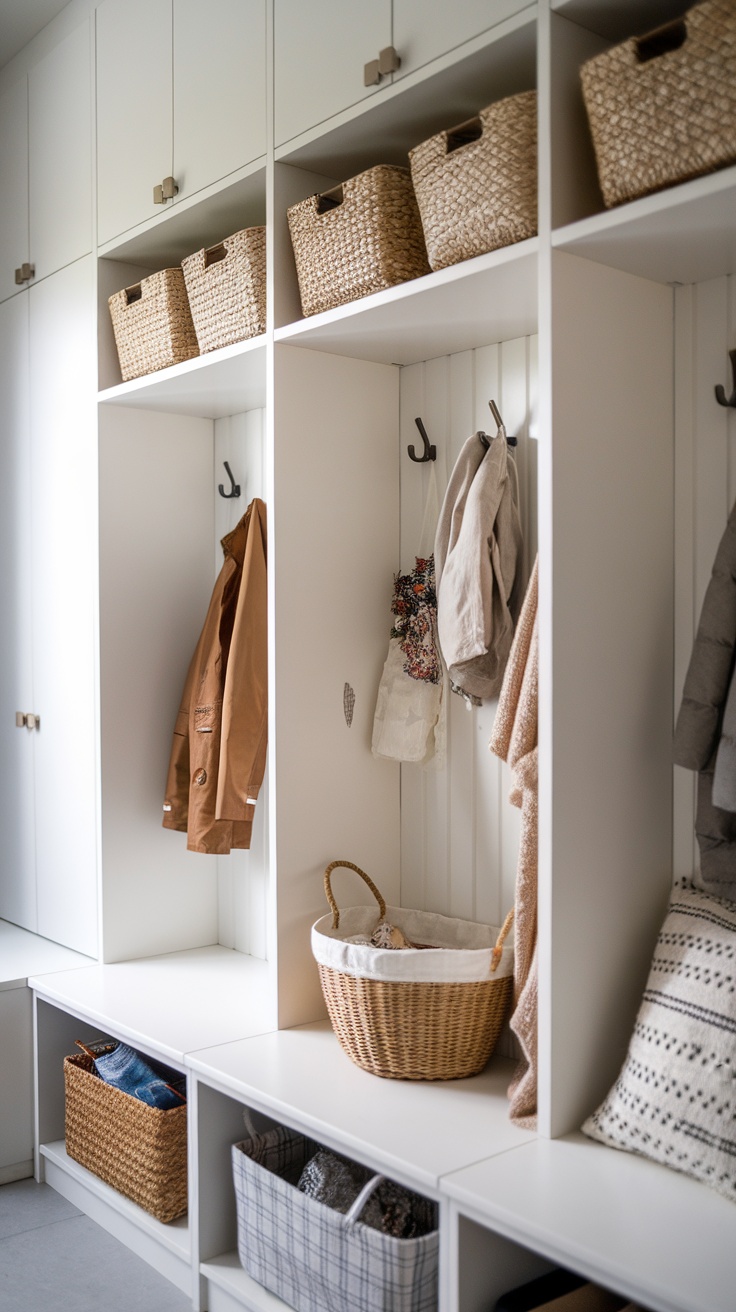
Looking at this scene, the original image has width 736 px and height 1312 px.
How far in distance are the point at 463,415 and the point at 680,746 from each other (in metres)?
1.00

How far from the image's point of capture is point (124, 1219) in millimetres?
2475

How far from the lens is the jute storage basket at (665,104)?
153cm

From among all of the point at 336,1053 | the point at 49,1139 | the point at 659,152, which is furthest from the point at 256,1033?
the point at 659,152

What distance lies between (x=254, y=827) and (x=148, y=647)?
0.58 metres

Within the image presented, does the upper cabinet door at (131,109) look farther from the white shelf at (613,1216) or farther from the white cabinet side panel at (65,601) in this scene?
the white shelf at (613,1216)

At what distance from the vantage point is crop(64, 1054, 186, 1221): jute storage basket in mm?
2361

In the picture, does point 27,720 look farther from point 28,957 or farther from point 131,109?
point 131,109

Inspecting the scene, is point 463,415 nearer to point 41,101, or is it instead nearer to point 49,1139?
point 41,101

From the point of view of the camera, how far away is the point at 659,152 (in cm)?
162

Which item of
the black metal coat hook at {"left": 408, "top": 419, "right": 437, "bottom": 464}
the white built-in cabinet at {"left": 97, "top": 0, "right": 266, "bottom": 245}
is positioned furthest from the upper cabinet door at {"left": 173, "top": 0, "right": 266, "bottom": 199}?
the black metal coat hook at {"left": 408, "top": 419, "right": 437, "bottom": 464}

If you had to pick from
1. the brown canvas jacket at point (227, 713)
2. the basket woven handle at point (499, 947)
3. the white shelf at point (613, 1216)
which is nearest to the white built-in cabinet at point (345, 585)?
the white shelf at point (613, 1216)

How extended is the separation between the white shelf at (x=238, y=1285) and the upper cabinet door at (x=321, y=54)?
2287 millimetres

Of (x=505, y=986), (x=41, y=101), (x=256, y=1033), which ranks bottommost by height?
(x=256, y=1033)

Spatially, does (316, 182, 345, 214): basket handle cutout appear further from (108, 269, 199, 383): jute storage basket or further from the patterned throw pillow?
the patterned throw pillow
